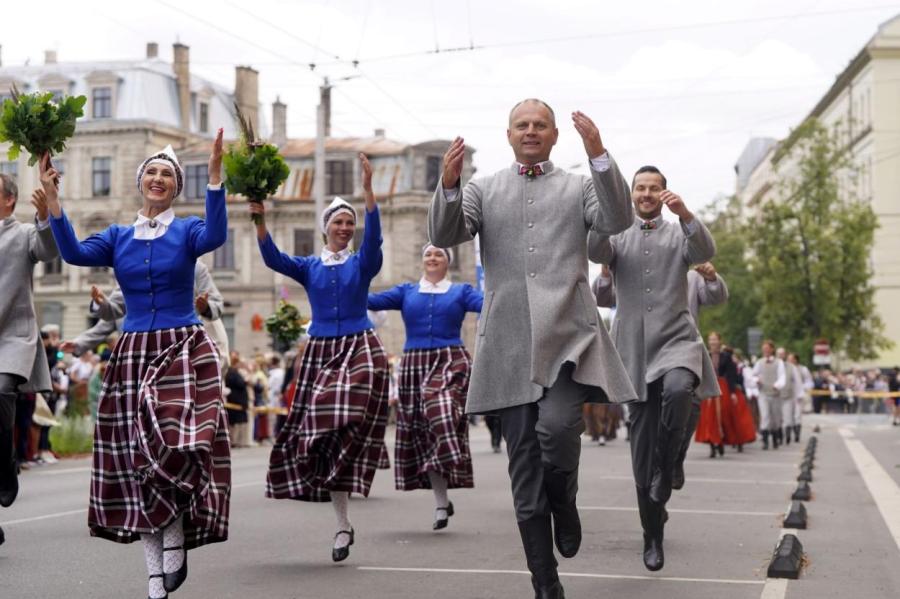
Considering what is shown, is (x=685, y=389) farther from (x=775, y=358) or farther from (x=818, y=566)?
(x=775, y=358)

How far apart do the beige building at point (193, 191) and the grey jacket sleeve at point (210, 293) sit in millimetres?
55364

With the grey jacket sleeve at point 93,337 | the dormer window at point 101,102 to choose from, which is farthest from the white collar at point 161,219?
the dormer window at point 101,102

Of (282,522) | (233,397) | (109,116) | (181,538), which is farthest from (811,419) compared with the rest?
(181,538)

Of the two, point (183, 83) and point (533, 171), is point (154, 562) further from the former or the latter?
point (183, 83)

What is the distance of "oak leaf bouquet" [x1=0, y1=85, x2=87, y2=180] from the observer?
8211 millimetres

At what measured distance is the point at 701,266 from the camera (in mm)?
10094

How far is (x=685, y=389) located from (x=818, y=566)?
1268 millimetres

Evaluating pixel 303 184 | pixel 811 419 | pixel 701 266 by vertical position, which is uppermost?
pixel 303 184

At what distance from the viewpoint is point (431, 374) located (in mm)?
12656

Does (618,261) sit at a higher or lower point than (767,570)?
higher

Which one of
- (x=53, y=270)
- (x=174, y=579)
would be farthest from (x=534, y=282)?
(x=53, y=270)

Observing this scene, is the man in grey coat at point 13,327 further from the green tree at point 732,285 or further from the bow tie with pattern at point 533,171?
the green tree at point 732,285

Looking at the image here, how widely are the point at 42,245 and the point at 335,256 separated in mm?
2137

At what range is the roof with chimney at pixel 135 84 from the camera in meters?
69.3
